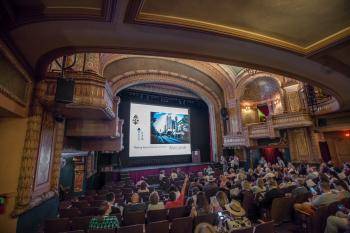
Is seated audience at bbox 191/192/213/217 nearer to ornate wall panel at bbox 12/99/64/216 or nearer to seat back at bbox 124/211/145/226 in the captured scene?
seat back at bbox 124/211/145/226

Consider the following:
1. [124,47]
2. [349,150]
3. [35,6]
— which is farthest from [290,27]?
[349,150]

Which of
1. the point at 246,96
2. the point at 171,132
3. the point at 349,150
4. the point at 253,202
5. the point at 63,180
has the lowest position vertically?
the point at 253,202

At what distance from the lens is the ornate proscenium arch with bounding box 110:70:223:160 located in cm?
1163

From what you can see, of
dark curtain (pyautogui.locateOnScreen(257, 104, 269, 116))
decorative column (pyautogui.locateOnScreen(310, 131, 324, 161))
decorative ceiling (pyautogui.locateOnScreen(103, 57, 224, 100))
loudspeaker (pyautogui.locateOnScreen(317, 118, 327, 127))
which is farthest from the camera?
dark curtain (pyautogui.locateOnScreen(257, 104, 269, 116))

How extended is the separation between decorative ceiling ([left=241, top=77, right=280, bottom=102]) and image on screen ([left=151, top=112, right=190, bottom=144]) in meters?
5.56

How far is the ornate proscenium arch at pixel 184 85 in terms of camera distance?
1163 cm

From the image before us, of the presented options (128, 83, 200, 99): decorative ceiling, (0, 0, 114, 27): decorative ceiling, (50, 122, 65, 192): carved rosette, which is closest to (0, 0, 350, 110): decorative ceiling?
(0, 0, 114, 27): decorative ceiling

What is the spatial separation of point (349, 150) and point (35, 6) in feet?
54.4

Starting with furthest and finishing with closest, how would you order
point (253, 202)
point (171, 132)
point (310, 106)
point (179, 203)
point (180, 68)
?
point (171, 132) → point (180, 68) → point (310, 106) → point (253, 202) → point (179, 203)

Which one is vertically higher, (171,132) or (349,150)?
(171,132)

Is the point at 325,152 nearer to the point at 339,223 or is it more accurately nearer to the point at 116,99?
the point at 339,223

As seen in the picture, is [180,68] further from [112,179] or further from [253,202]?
[253,202]

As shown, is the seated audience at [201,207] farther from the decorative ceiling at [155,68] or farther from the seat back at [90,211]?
the decorative ceiling at [155,68]

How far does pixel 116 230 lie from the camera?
2.58m
